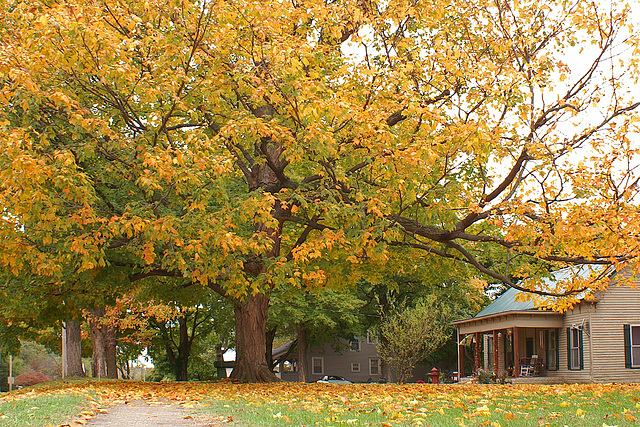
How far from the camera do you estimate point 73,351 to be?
30.1 meters

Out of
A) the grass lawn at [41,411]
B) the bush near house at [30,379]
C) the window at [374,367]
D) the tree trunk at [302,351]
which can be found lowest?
the bush near house at [30,379]

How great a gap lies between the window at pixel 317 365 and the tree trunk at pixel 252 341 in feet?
126

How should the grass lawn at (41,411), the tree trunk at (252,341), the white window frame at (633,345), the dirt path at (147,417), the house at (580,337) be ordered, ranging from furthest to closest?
the white window frame at (633,345) < the house at (580,337) < the tree trunk at (252,341) < the dirt path at (147,417) < the grass lawn at (41,411)

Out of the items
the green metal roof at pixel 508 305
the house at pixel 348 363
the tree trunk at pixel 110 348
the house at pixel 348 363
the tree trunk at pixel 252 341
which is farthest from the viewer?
the house at pixel 348 363

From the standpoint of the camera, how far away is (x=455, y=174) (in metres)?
15.8

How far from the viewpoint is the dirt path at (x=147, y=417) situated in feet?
25.1

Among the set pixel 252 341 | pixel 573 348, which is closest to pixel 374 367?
pixel 573 348

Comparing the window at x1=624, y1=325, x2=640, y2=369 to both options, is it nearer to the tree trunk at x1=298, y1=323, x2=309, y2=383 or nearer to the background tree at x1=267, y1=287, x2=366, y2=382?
the background tree at x1=267, y1=287, x2=366, y2=382

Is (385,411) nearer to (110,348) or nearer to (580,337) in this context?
(580,337)

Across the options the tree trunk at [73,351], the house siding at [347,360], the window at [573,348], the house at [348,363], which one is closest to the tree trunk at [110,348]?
the tree trunk at [73,351]

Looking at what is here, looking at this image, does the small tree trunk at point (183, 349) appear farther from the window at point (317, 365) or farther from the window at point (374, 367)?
the window at point (374, 367)

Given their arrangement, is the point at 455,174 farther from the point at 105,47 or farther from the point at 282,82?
the point at 105,47

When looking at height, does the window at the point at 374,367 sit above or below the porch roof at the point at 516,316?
below

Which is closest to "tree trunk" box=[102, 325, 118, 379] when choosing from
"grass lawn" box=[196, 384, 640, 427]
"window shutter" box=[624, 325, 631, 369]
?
"window shutter" box=[624, 325, 631, 369]
